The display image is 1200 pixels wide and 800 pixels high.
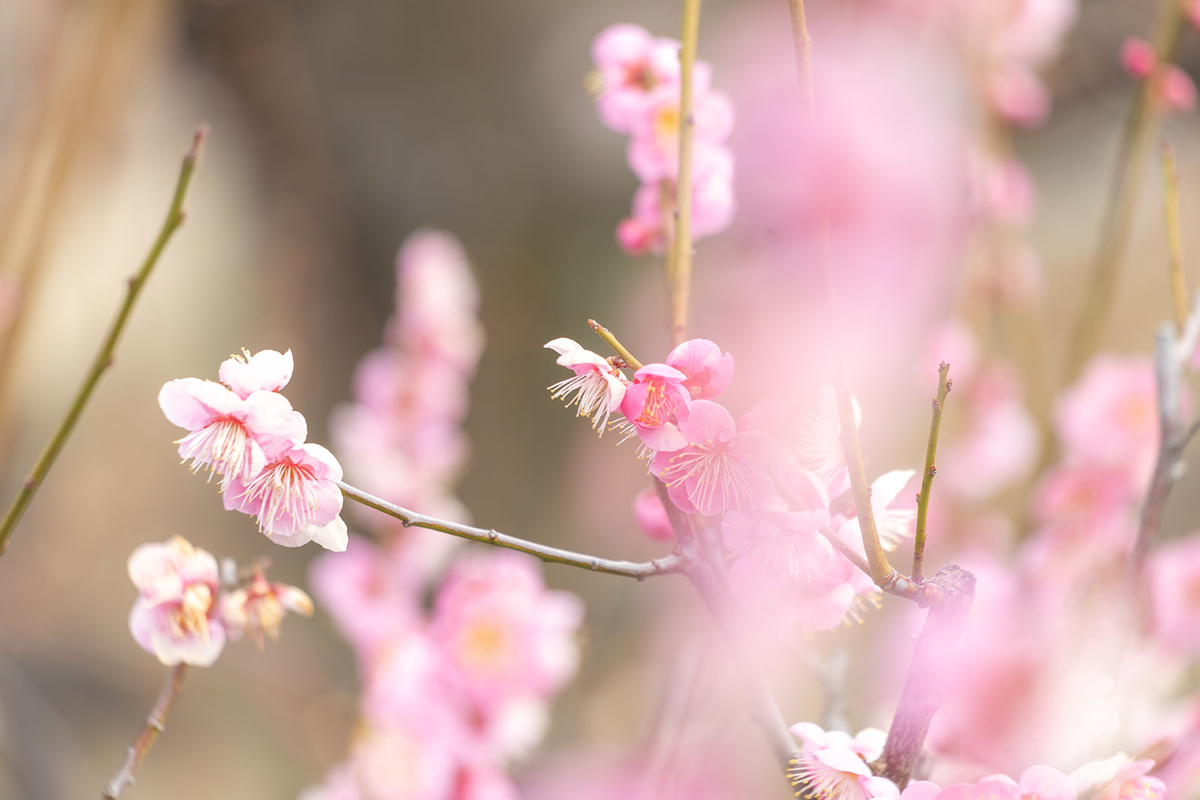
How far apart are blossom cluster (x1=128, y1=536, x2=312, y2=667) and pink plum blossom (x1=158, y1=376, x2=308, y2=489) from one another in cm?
7

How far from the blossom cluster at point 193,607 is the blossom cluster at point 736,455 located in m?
0.14

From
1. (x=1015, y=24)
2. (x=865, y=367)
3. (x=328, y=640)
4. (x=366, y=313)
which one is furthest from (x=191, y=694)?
(x=1015, y=24)

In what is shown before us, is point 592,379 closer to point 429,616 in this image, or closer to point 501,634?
point 501,634

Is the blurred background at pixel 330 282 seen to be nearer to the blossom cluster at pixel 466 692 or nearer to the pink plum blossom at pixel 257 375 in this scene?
the blossom cluster at pixel 466 692

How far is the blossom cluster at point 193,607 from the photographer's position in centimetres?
31

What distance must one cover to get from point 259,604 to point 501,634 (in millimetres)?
314

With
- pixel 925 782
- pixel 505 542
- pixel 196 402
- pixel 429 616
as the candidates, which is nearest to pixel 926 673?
pixel 925 782

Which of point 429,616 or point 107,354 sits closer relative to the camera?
point 107,354

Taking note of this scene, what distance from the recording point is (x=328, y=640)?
1.26m

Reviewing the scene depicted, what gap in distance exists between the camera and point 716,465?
26cm

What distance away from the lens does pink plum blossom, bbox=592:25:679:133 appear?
1.29 feet

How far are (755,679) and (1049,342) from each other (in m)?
1.17

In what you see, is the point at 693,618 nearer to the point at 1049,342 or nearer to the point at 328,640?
the point at 328,640

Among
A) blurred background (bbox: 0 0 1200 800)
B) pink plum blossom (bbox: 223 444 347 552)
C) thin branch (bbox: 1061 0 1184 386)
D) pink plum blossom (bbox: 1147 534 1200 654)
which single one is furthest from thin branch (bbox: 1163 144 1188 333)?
blurred background (bbox: 0 0 1200 800)
